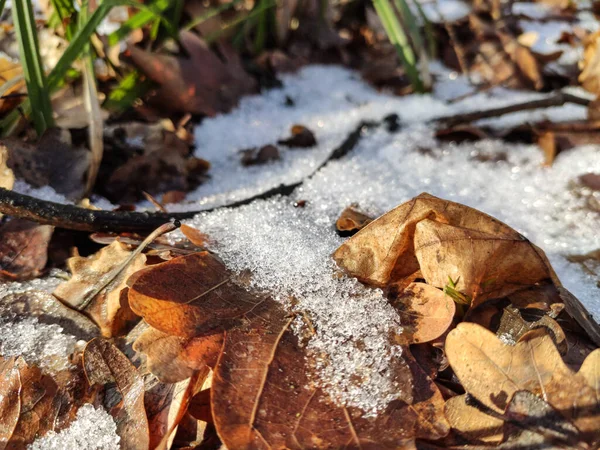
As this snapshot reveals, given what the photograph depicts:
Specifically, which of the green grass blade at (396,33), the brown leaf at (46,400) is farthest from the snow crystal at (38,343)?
the green grass blade at (396,33)

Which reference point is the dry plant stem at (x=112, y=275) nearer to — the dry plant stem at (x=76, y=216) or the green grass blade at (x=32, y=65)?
the dry plant stem at (x=76, y=216)

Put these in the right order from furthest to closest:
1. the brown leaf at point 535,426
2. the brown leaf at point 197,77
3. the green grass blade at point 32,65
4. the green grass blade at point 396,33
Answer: the green grass blade at point 396,33
the brown leaf at point 197,77
the green grass blade at point 32,65
the brown leaf at point 535,426

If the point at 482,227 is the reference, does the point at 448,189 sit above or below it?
below

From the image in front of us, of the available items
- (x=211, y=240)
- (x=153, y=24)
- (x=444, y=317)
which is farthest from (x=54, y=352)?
(x=153, y=24)

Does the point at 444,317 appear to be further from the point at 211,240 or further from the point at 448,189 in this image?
the point at 448,189

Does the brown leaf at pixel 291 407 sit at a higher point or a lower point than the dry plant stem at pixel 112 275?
lower

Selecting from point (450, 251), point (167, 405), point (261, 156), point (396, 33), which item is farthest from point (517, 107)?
point (167, 405)
